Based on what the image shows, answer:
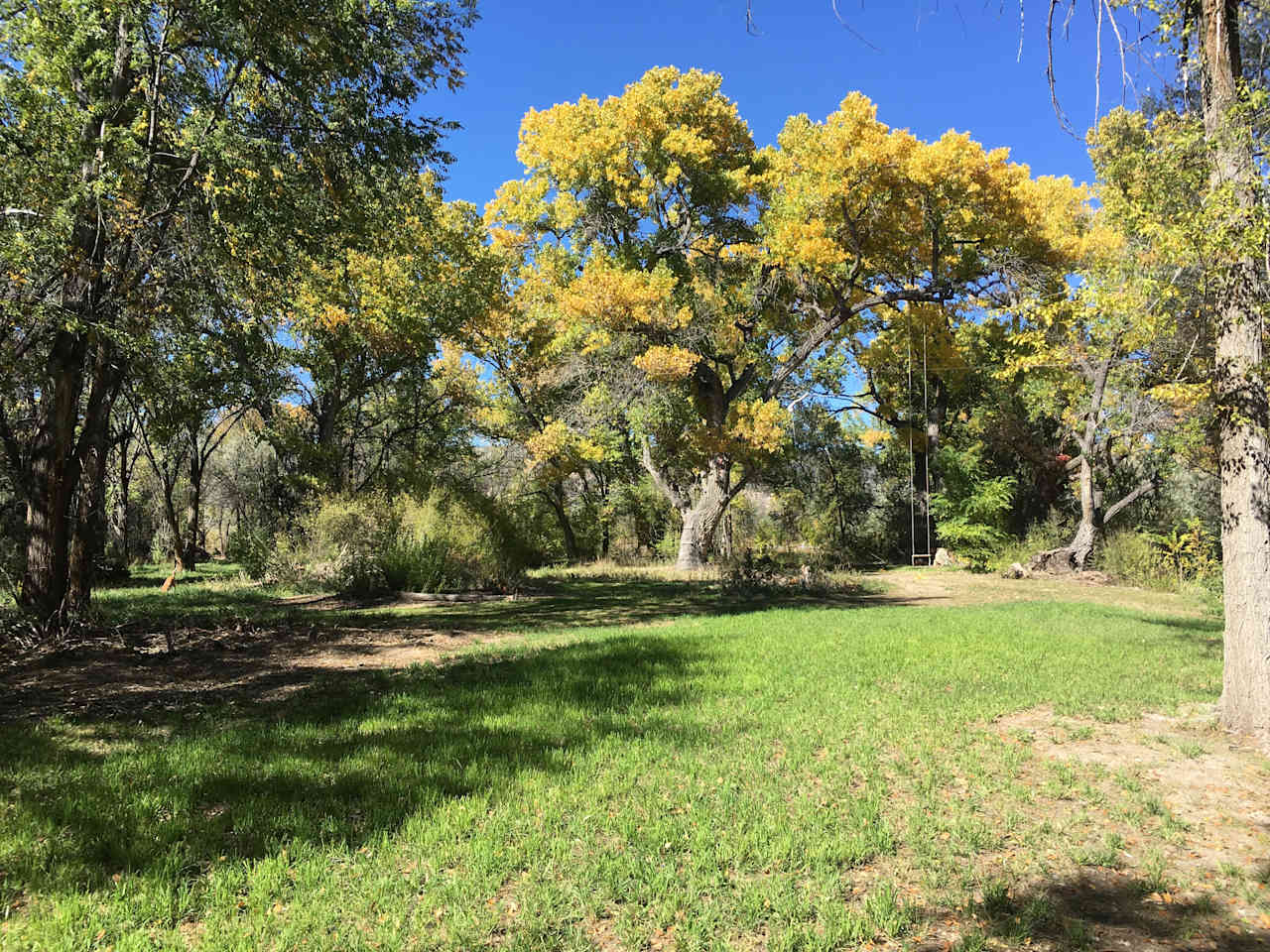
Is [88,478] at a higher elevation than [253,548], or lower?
higher

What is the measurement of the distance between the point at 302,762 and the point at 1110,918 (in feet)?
13.6

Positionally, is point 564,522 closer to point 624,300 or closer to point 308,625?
point 624,300

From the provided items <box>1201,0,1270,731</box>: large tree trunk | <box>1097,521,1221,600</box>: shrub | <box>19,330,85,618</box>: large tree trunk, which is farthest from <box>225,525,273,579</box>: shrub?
<box>1097,521,1221,600</box>: shrub

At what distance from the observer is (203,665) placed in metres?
6.91

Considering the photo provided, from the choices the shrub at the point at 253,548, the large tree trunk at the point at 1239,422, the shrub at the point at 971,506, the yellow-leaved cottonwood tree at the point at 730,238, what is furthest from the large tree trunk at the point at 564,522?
the large tree trunk at the point at 1239,422

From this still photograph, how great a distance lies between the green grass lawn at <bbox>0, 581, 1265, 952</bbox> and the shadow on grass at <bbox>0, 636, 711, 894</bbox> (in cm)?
2

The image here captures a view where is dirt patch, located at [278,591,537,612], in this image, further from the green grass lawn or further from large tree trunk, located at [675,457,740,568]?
large tree trunk, located at [675,457,740,568]

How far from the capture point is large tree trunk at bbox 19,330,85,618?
7.92 m

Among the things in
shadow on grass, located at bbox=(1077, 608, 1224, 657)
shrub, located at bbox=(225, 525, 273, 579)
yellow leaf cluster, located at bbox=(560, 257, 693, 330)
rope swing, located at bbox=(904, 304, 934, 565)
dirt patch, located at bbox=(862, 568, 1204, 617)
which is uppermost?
yellow leaf cluster, located at bbox=(560, 257, 693, 330)

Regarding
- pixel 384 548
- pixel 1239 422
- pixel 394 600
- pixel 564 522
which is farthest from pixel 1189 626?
pixel 564 522

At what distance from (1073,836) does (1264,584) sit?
299cm

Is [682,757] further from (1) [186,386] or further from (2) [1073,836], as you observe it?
(1) [186,386]

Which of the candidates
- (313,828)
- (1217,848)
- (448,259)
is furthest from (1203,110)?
(448,259)

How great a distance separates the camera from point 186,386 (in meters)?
13.0
